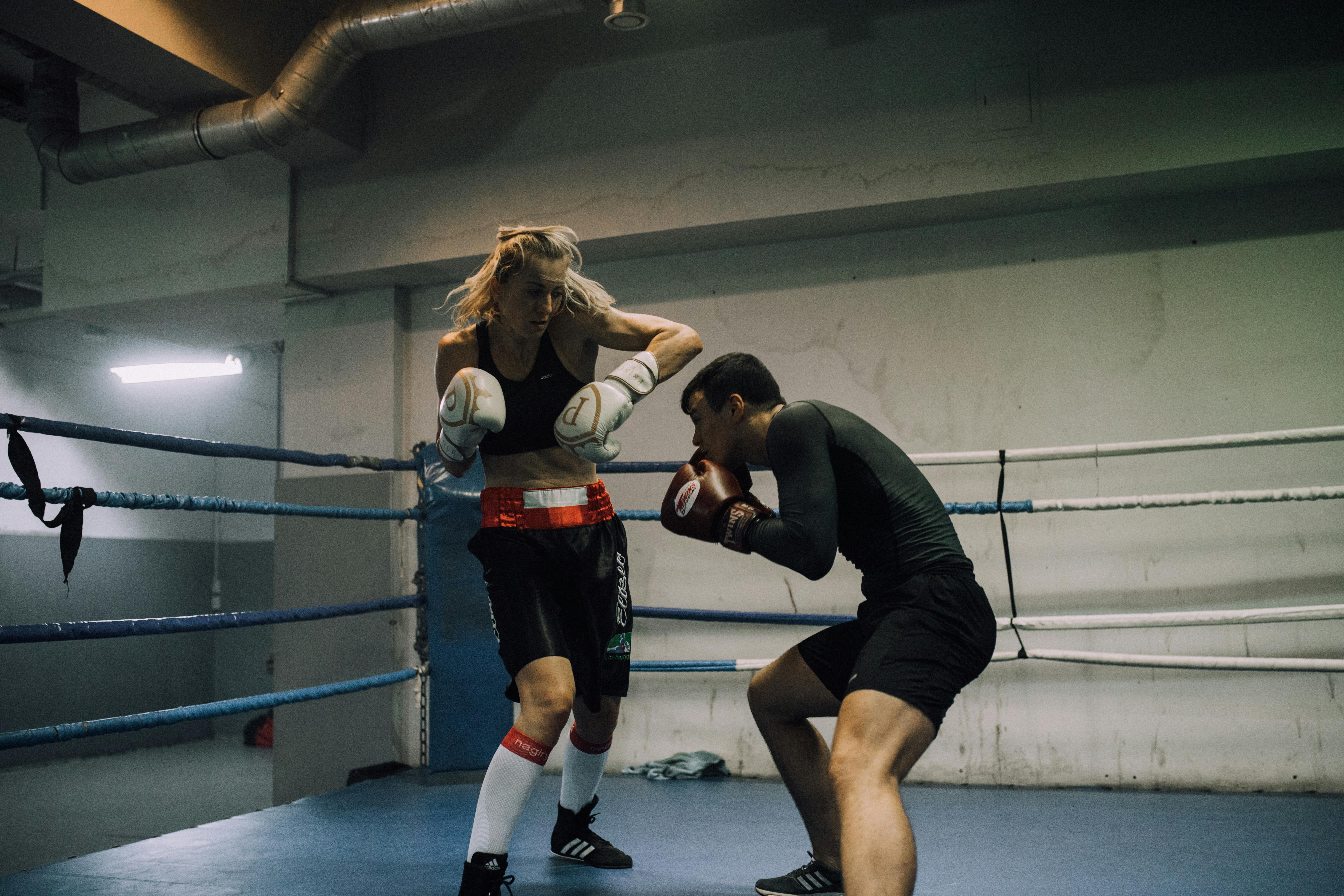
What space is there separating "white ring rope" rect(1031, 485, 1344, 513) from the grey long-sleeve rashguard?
4.45 ft

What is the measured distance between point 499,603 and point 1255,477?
2599 mm

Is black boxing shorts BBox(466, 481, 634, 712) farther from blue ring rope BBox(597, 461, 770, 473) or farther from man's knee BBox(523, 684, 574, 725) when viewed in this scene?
blue ring rope BBox(597, 461, 770, 473)

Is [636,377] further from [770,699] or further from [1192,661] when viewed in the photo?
[1192,661]

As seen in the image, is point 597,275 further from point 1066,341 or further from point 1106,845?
point 1106,845

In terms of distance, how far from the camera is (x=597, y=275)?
4.04m

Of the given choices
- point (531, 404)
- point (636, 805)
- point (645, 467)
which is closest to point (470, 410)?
point (531, 404)

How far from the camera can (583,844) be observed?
2.27 metres

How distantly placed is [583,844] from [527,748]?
1.88ft

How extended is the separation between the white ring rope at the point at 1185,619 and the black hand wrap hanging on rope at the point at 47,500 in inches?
92.3

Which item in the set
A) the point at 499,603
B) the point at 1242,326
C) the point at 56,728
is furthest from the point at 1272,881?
the point at 56,728

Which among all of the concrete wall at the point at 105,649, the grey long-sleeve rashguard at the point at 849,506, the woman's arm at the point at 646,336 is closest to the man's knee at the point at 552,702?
the grey long-sleeve rashguard at the point at 849,506

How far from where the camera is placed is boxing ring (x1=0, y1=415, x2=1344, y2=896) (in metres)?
2.07

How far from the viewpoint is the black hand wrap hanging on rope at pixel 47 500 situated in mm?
1899

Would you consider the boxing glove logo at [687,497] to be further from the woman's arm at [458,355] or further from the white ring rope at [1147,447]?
the white ring rope at [1147,447]
